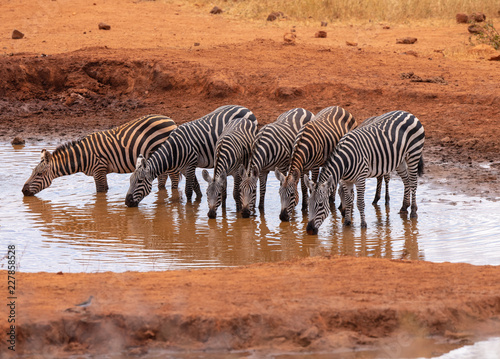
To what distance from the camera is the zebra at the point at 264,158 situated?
10.2 meters

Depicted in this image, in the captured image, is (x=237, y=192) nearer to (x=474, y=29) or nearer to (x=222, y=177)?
(x=222, y=177)

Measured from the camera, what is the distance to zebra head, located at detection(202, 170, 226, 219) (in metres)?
10.2

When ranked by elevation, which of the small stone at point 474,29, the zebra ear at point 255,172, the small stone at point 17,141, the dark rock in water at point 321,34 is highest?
the dark rock in water at point 321,34

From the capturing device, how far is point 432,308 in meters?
5.70

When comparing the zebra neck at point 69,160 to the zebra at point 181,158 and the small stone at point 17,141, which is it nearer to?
the zebra at point 181,158

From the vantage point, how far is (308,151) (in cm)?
1007

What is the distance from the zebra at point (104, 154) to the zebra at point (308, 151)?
8.78ft

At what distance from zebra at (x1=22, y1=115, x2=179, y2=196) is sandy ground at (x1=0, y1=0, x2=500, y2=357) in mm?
3860

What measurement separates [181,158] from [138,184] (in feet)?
2.57

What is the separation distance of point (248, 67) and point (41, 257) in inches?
428

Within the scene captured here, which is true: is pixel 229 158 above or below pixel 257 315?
above

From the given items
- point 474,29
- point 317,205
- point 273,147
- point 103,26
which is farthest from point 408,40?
point 317,205

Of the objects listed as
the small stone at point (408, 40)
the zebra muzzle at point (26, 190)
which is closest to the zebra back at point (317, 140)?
the zebra muzzle at point (26, 190)

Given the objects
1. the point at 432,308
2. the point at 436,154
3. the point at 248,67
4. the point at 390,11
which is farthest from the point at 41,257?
the point at 390,11
